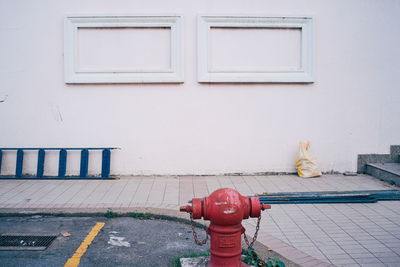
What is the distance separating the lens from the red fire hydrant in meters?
3.59

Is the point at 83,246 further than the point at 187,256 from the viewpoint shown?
Yes

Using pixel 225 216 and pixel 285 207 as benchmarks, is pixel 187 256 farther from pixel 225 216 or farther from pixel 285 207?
pixel 285 207

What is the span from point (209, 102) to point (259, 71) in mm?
1341

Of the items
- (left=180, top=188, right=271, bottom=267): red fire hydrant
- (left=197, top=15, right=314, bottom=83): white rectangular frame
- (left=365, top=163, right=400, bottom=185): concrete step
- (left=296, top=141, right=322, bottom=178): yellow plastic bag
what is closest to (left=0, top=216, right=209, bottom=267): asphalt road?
(left=180, top=188, right=271, bottom=267): red fire hydrant

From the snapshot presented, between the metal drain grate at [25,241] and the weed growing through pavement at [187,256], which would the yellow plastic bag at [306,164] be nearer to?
the weed growing through pavement at [187,256]

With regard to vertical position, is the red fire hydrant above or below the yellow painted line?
above

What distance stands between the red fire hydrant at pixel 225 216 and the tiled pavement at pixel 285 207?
1.32m

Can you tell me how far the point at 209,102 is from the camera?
9.11 m

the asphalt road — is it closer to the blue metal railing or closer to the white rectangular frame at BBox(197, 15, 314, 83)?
the blue metal railing

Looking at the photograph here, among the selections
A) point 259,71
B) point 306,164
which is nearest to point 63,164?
point 259,71

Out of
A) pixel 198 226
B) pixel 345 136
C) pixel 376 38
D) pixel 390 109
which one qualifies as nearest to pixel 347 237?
pixel 198 226

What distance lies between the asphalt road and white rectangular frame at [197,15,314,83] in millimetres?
3956

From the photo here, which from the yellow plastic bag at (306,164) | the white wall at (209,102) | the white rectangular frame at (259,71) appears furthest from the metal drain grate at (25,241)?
the yellow plastic bag at (306,164)

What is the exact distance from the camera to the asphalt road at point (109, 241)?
4883 millimetres
